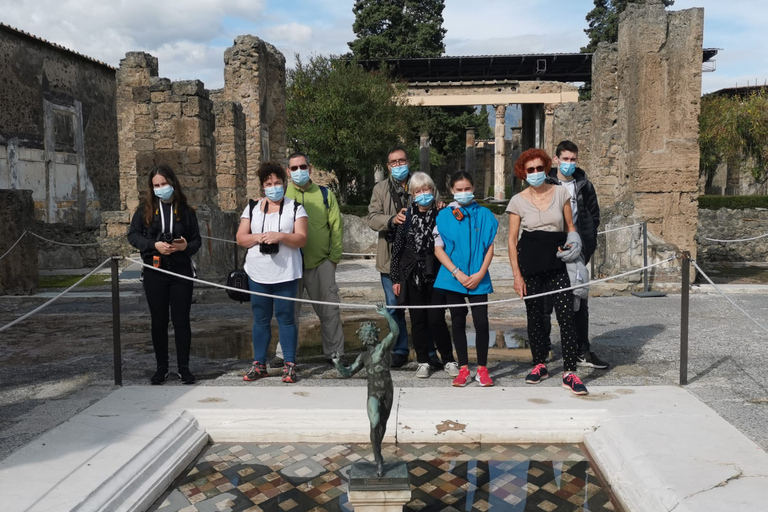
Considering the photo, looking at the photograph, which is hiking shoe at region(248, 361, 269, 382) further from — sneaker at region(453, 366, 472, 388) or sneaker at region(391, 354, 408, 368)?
sneaker at region(453, 366, 472, 388)

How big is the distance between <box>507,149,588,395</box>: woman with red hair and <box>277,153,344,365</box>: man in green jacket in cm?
134

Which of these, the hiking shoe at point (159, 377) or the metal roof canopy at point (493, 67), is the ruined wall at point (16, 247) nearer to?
the hiking shoe at point (159, 377)

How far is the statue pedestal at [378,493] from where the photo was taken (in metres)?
2.87

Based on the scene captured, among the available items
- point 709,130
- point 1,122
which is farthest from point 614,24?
point 1,122

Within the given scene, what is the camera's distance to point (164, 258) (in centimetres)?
472

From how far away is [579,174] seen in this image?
5.21m

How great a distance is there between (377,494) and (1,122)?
18583mm

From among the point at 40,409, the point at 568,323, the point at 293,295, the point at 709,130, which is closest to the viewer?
the point at 40,409

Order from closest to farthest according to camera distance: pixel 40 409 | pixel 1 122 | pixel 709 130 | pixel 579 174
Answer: pixel 40 409, pixel 579 174, pixel 1 122, pixel 709 130

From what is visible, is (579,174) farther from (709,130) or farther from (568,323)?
(709,130)

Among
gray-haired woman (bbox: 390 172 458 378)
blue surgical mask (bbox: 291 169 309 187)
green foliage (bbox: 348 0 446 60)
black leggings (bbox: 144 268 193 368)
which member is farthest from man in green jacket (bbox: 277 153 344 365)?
green foliage (bbox: 348 0 446 60)

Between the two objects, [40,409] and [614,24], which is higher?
[614,24]

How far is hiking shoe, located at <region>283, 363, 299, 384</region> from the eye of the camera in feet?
15.4

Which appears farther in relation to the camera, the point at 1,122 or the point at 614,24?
the point at 614,24
